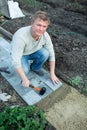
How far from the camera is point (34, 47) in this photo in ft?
14.8

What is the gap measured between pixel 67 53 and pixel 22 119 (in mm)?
2633

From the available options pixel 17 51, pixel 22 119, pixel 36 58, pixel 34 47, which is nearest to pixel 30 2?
pixel 36 58

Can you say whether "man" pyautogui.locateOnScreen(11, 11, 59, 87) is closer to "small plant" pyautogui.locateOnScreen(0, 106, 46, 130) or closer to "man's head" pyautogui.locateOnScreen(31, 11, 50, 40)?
"man's head" pyautogui.locateOnScreen(31, 11, 50, 40)

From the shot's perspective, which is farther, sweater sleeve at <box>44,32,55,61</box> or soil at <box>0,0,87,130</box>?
sweater sleeve at <box>44,32,55,61</box>

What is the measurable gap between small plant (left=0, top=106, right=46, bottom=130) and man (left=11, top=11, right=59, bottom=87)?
1.80 feet

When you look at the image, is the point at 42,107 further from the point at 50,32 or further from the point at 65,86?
the point at 50,32

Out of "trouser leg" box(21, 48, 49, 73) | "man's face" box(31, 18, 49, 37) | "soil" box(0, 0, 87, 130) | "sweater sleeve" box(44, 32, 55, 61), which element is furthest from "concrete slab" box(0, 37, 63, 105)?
"man's face" box(31, 18, 49, 37)

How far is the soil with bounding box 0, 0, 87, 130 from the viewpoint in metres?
4.23

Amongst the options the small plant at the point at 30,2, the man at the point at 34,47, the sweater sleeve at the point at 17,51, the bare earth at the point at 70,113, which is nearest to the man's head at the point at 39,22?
the man at the point at 34,47

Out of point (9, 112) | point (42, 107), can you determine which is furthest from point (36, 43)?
point (9, 112)

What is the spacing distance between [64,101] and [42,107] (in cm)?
47

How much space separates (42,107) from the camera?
4.31 metres

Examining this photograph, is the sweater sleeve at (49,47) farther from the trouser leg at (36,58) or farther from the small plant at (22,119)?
the small plant at (22,119)

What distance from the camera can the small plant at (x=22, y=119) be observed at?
134 inches
